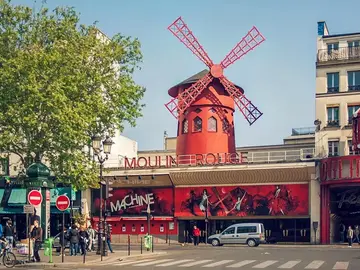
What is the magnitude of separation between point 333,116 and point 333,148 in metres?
2.20

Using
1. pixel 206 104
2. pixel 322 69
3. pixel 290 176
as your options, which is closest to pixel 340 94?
pixel 322 69

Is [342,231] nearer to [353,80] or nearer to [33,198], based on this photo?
[353,80]


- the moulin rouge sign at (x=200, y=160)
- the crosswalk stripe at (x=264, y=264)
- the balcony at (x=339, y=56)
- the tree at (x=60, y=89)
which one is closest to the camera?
the crosswalk stripe at (x=264, y=264)

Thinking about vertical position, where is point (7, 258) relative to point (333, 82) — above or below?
below

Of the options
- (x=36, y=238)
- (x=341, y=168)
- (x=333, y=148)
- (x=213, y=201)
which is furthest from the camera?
(x=213, y=201)

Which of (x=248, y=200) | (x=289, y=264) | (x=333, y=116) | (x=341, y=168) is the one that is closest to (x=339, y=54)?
(x=333, y=116)

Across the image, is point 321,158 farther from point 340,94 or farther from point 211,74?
point 211,74

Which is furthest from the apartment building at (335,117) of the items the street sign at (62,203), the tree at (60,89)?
the street sign at (62,203)

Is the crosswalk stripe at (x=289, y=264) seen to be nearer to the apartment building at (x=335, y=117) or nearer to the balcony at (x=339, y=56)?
the apartment building at (x=335, y=117)

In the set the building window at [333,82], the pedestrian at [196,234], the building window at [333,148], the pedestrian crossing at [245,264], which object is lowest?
the pedestrian at [196,234]

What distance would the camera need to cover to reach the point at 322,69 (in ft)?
151

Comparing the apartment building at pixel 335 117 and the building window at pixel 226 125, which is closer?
the apartment building at pixel 335 117

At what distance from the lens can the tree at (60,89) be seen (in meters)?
31.1

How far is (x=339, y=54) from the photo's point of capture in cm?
4597
